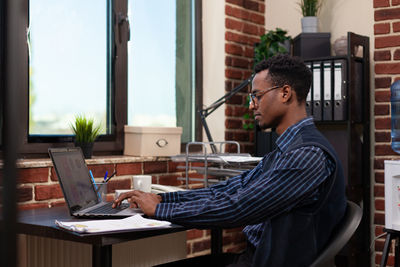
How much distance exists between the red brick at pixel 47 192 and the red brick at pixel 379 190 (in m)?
1.83

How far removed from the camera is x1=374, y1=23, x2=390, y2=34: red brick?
290cm

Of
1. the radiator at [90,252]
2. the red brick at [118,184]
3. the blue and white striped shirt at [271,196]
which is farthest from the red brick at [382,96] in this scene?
the blue and white striped shirt at [271,196]

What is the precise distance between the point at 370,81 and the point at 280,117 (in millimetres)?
1691

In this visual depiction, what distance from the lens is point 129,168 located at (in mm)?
2463

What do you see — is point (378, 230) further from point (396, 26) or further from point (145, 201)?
point (145, 201)

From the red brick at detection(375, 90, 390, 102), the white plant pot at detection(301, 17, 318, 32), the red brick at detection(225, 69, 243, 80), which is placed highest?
the white plant pot at detection(301, 17, 318, 32)

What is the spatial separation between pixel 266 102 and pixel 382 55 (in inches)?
66.1

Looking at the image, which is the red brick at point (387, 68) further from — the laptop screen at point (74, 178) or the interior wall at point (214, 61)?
the laptop screen at point (74, 178)

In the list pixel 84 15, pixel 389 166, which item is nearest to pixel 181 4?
pixel 84 15

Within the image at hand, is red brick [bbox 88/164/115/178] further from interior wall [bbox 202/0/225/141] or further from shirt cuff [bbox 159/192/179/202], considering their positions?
interior wall [bbox 202/0/225/141]

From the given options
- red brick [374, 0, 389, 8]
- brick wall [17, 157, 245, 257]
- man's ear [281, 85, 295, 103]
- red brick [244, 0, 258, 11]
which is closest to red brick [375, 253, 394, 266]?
brick wall [17, 157, 245, 257]

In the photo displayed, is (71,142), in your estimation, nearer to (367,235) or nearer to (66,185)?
(66,185)

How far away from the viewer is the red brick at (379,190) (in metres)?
2.93

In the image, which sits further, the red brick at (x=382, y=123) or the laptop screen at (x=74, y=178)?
the red brick at (x=382, y=123)
